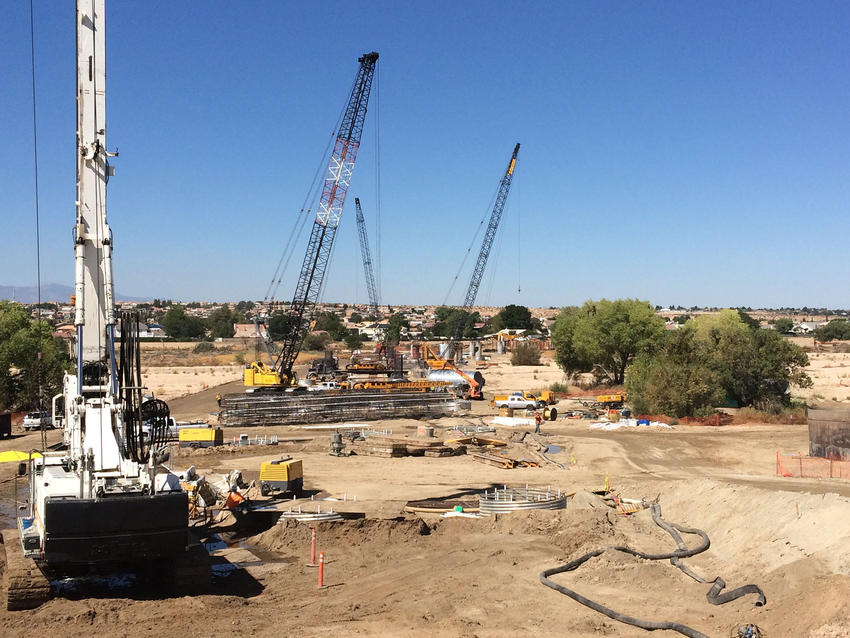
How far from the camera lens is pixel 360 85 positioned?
68.4 metres

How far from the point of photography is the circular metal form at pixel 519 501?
2380cm

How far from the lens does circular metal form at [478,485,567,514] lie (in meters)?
23.8

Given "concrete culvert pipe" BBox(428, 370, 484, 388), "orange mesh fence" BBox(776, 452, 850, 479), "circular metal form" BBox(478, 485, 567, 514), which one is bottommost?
"orange mesh fence" BBox(776, 452, 850, 479)

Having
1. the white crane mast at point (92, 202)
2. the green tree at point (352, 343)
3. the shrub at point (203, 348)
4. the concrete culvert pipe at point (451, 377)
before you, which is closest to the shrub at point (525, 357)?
the green tree at point (352, 343)

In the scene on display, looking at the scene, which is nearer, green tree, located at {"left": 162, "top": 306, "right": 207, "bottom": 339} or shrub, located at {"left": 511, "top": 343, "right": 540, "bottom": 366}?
shrub, located at {"left": 511, "top": 343, "right": 540, "bottom": 366}

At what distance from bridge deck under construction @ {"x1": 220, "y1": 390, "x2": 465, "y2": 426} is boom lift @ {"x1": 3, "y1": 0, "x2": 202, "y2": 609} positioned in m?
32.1

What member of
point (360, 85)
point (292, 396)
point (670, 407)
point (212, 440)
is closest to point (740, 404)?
point (670, 407)

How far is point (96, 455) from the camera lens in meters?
15.6

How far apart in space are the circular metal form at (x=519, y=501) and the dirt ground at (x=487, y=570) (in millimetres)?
556

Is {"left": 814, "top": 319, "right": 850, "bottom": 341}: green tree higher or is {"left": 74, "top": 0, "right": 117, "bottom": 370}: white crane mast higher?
{"left": 74, "top": 0, "right": 117, "bottom": 370}: white crane mast

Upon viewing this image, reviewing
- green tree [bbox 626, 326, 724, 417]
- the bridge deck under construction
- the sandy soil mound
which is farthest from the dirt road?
the bridge deck under construction

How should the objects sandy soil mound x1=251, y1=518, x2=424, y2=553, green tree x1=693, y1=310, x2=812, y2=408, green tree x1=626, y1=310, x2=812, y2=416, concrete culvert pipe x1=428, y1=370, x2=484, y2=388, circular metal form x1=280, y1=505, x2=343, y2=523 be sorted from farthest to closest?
concrete culvert pipe x1=428, y1=370, x2=484, y2=388
green tree x1=693, y1=310, x2=812, y2=408
green tree x1=626, y1=310, x2=812, y2=416
circular metal form x1=280, y1=505, x2=343, y2=523
sandy soil mound x1=251, y1=518, x2=424, y2=553

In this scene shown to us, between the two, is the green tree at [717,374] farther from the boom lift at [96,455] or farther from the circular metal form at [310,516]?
the boom lift at [96,455]

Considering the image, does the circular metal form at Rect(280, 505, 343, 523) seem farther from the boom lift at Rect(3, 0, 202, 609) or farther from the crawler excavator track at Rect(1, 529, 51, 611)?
the crawler excavator track at Rect(1, 529, 51, 611)
